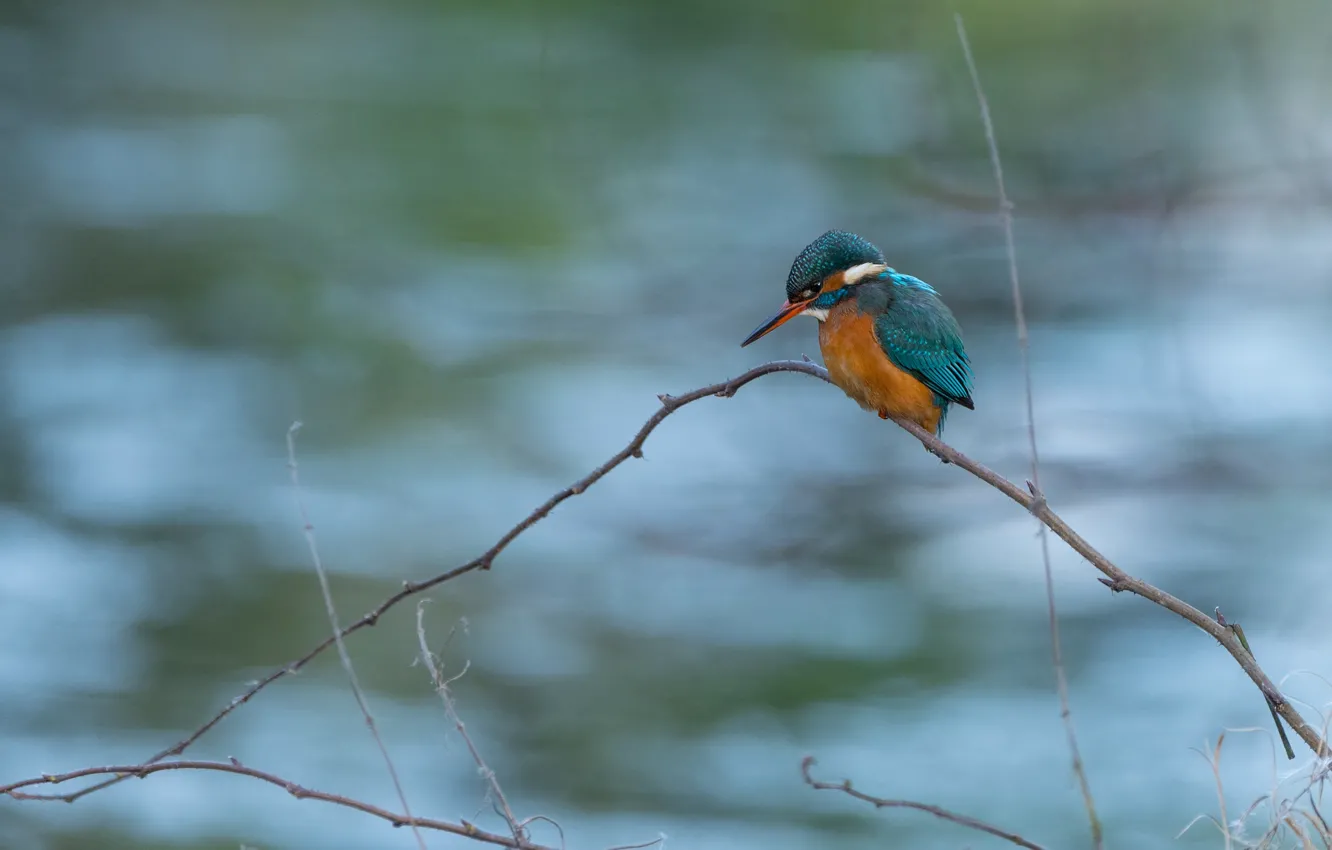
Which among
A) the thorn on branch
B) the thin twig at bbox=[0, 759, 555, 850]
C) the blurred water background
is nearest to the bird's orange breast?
the thorn on branch

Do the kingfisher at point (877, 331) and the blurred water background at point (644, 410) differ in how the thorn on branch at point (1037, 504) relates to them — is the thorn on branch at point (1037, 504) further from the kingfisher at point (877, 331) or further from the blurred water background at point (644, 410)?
the blurred water background at point (644, 410)

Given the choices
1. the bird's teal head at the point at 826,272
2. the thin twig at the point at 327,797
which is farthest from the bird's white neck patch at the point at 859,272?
the thin twig at the point at 327,797

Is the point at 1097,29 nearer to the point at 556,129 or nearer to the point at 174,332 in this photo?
the point at 556,129

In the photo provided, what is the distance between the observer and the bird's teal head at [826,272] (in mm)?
2275

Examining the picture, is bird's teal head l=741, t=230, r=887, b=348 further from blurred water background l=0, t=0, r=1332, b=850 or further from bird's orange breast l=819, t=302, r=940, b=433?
blurred water background l=0, t=0, r=1332, b=850

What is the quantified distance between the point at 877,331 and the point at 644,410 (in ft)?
9.31

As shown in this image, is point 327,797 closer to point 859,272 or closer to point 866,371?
point 866,371

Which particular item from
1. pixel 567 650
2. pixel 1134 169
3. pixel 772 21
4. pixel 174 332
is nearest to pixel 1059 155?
pixel 1134 169

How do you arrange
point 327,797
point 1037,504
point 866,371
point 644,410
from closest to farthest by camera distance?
1. point 1037,504
2. point 327,797
3. point 866,371
4. point 644,410

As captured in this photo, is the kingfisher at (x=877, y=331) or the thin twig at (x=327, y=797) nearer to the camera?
the thin twig at (x=327, y=797)

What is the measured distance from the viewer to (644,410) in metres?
5.04

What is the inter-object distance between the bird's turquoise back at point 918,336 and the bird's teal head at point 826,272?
0.03m

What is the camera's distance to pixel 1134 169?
6.02 metres

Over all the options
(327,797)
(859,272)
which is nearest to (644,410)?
(859,272)
